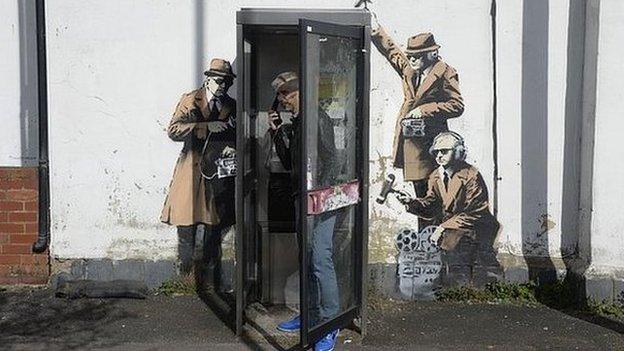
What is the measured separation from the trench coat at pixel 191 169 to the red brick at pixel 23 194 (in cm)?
105

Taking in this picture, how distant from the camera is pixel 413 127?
6.58 m

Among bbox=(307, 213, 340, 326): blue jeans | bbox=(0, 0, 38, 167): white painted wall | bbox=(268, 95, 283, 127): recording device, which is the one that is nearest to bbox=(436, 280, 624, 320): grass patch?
bbox=(307, 213, 340, 326): blue jeans

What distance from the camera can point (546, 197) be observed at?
6555 millimetres

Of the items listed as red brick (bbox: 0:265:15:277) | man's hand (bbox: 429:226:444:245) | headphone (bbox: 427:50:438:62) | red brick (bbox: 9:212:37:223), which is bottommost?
red brick (bbox: 0:265:15:277)

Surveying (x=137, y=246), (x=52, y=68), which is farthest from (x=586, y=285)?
(x=52, y=68)

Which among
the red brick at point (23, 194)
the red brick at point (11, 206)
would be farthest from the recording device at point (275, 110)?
the red brick at point (11, 206)

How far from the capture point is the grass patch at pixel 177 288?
266 inches

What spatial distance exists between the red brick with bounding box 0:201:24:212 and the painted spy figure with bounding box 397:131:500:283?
10.0ft

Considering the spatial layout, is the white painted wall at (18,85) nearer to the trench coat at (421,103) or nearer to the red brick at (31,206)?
the red brick at (31,206)

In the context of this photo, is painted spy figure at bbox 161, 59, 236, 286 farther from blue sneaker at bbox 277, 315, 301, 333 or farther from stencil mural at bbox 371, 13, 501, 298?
stencil mural at bbox 371, 13, 501, 298

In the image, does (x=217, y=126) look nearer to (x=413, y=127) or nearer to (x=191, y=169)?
(x=191, y=169)

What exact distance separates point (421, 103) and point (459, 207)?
0.87m

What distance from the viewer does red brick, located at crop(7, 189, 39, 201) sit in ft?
22.2

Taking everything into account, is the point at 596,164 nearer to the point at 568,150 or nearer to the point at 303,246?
the point at 568,150
